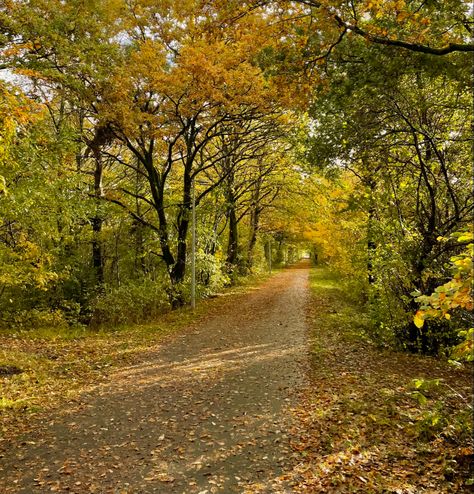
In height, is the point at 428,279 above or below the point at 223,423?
above

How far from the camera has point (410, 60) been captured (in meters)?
5.77

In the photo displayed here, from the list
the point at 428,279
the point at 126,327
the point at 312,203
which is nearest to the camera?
the point at 428,279

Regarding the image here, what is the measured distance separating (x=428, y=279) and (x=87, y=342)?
25.4ft

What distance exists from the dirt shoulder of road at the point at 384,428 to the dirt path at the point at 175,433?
33cm

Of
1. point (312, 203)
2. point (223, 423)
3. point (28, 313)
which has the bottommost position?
point (223, 423)

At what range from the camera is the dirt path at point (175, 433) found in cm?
399

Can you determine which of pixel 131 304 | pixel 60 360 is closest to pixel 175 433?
pixel 60 360

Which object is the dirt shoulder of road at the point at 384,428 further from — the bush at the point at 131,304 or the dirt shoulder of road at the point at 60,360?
the bush at the point at 131,304

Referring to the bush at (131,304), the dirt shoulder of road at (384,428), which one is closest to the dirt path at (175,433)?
the dirt shoulder of road at (384,428)

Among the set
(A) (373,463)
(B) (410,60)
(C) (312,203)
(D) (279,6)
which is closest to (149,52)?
(D) (279,6)

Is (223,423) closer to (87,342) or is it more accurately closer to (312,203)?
(87,342)

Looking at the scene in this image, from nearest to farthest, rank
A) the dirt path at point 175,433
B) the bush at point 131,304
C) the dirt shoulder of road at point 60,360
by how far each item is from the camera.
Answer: the dirt path at point 175,433 → the dirt shoulder of road at point 60,360 → the bush at point 131,304

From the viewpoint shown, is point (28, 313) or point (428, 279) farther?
point (28, 313)

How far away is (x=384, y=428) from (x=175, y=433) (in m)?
2.55
